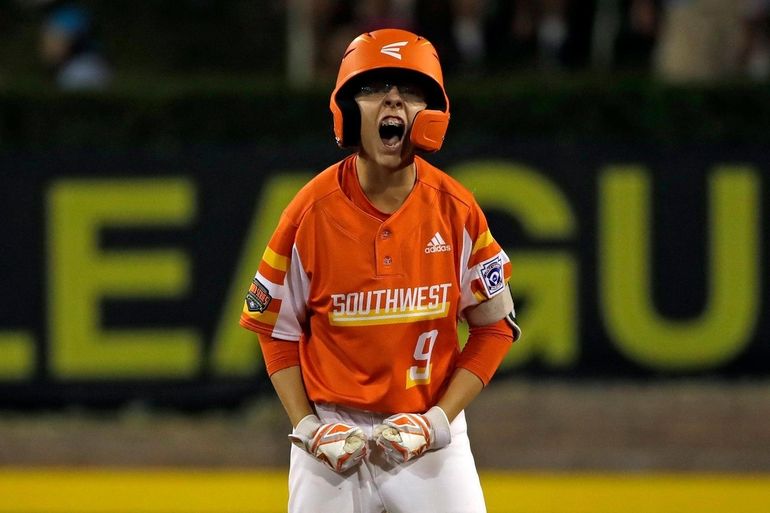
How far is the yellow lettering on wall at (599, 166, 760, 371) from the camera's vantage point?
8.39m

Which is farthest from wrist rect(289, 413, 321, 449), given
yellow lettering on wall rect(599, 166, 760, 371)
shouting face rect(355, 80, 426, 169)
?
yellow lettering on wall rect(599, 166, 760, 371)

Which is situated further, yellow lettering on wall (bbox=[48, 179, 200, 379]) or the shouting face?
yellow lettering on wall (bbox=[48, 179, 200, 379])

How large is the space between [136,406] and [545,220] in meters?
2.77

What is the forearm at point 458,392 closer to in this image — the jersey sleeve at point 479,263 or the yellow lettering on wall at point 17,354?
the jersey sleeve at point 479,263

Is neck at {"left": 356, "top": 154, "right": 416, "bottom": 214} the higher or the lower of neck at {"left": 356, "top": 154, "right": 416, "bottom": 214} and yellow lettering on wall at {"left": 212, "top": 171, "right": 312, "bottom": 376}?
the higher

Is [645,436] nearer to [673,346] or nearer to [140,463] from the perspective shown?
[673,346]

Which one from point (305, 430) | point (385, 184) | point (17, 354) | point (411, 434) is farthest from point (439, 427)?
point (17, 354)

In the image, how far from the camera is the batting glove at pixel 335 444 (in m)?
3.67

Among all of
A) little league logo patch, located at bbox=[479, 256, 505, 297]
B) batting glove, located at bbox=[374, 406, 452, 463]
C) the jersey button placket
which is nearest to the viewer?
batting glove, located at bbox=[374, 406, 452, 463]

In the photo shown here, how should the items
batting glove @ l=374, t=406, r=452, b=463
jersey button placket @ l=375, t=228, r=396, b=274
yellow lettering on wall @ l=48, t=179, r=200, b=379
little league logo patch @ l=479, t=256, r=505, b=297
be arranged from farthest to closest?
yellow lettering on wall @ l=48, t=179, r=200, b=379
little league logo patch @ l=479, t=256, r=505, b=297
jersey button placket @ l=375, t=228, r=396, b=274
batting glove @ l=374, t=406, r=452, b=463

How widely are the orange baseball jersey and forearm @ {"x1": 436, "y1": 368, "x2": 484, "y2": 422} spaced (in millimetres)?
55

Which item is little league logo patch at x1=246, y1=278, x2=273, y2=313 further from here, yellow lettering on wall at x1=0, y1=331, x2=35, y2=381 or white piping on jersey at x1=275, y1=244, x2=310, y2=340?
yellow lettering on wall at x1=0, y1=331, x2=35, y2=381

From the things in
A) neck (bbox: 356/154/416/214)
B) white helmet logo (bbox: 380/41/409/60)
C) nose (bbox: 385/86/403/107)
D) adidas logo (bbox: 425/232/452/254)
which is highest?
white helmet logo (bbox: 380/41/409/60)

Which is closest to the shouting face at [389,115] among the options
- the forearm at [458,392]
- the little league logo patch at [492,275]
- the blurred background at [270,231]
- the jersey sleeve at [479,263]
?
the jersey sleeve at [479,263]
